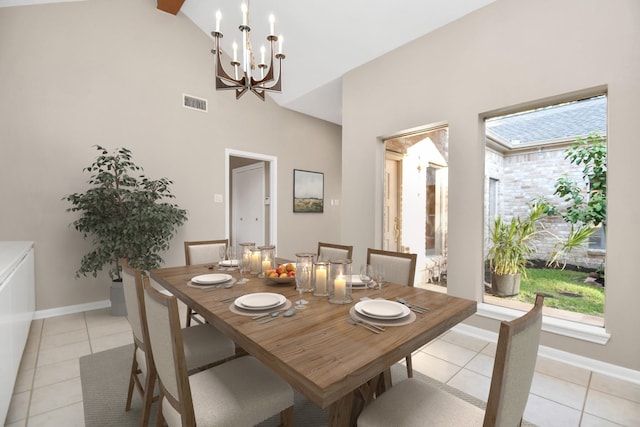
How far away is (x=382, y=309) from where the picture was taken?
50.6 inches

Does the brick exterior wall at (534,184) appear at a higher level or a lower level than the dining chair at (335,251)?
higher

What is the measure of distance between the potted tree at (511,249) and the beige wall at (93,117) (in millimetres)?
3519

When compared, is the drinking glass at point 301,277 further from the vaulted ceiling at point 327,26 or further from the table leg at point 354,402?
the vaulted ceiling at point 327,26

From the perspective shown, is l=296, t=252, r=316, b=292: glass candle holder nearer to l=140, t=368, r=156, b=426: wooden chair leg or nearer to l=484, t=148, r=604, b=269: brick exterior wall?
l=140, t=368, r=156, b=426: wooden chair leg

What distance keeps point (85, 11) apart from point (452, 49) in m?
4.05

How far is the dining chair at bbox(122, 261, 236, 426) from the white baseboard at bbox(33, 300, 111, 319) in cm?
204

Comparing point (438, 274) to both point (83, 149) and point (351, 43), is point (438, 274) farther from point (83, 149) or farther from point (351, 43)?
point (83, 149)

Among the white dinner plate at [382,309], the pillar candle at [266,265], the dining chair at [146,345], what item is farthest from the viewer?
the pillar candle at [266,265]

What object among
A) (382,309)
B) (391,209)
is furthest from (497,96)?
(382,309)

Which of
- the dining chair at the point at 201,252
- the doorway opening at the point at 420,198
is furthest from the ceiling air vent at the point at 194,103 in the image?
the doorway opening at the point at 420,198

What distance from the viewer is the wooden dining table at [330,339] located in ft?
2.80

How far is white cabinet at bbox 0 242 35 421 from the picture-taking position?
150 cm

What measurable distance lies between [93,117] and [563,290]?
16.6 ft

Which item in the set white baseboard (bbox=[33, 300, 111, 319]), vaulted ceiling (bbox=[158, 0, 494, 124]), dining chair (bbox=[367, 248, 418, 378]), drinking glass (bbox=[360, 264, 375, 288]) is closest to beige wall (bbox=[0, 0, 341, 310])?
white baseboard (bbox=[33, 300, 111, 319])
